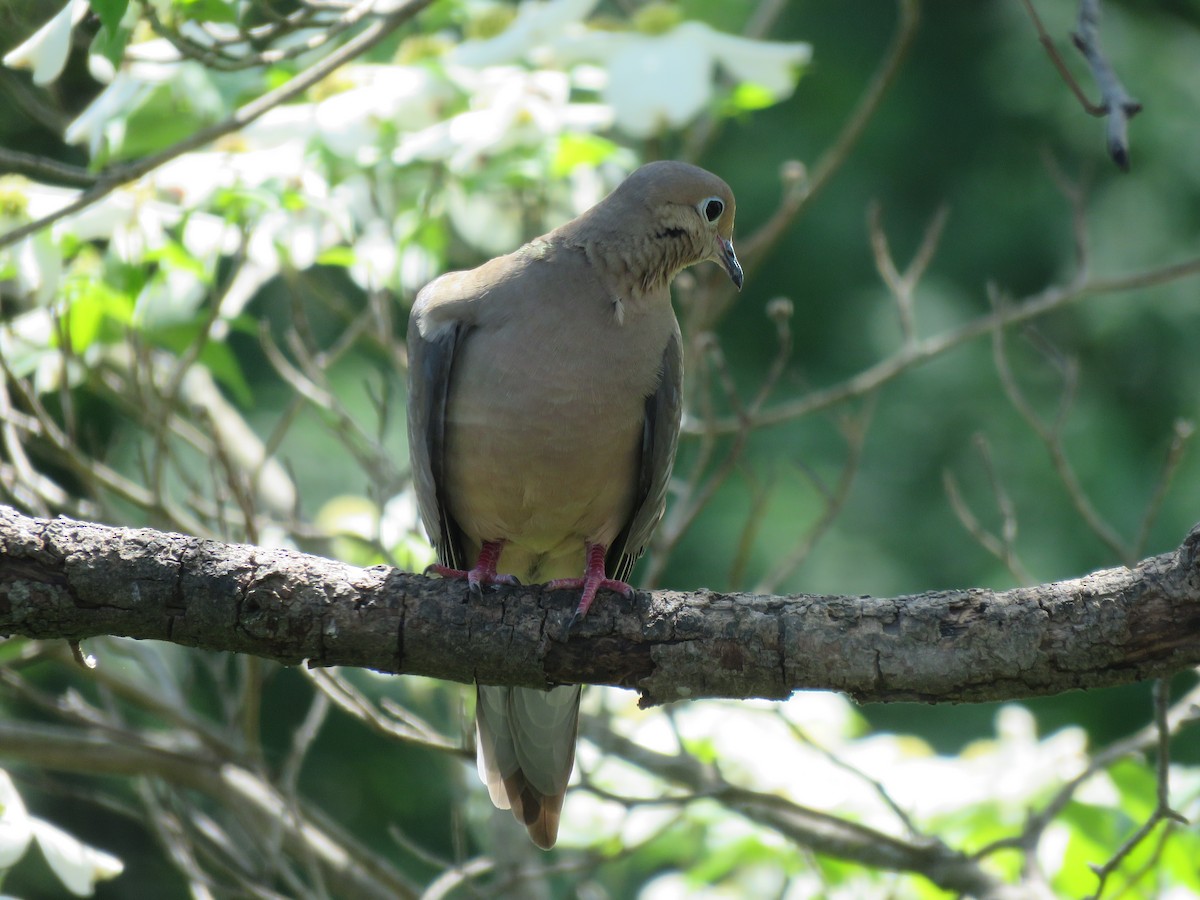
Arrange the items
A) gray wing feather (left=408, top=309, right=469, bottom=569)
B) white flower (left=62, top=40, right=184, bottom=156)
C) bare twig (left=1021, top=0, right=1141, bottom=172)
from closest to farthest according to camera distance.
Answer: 1. bare twig (left=1021, top=0, right=1141, bottom=172)
2. white flower (left=62, top=40, right=184, bottom=156)
3. gray wing feather (left=408, top=309, right=469, bottom=569)

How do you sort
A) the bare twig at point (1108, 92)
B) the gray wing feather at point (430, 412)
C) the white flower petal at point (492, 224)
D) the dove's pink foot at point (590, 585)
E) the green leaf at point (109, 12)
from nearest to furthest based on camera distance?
the bare twig at point (1108, 92) → the green leaf at point (109, 12) → the dove's pink foot at point (590, 585) → the gray wing feather at point (430, 412) → the white flower petal at point (492, 224)

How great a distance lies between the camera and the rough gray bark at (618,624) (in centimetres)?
239

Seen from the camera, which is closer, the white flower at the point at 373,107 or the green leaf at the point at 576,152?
the white flower at the point at 373,107

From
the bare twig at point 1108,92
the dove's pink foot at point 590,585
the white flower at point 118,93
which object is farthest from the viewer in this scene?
the white flower at point 118,93

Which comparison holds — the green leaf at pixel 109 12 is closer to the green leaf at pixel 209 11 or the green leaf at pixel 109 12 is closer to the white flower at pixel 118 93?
the green leaf at pixel 209 11

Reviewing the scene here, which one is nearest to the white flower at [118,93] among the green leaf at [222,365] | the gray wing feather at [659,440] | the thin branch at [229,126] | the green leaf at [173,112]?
the green leaf at [173,112]

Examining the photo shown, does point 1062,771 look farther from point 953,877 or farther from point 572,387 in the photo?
point 572,387

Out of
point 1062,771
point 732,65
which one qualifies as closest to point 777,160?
point 732,65

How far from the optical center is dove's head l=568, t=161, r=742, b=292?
3.48 meters

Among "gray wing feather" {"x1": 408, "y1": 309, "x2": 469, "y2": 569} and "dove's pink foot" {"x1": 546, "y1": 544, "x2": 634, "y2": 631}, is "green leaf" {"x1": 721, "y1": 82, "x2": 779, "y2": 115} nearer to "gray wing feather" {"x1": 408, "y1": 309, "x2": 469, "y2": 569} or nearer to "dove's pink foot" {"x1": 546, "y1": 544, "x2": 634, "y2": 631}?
"gray wing feather" {"x1": 408, "y1": 309, "x2": 469, "y2": 569}

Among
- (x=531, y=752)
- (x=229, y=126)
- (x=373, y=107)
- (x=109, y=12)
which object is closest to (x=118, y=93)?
(x=229, y=126)

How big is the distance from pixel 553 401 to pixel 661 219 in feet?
2.15

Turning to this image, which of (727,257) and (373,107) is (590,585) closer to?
(727,257)

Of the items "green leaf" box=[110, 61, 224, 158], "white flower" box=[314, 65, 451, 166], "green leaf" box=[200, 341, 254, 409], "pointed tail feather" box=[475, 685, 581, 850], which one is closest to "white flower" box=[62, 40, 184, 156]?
"green leaf" box=[110, 61, 224, 158]
